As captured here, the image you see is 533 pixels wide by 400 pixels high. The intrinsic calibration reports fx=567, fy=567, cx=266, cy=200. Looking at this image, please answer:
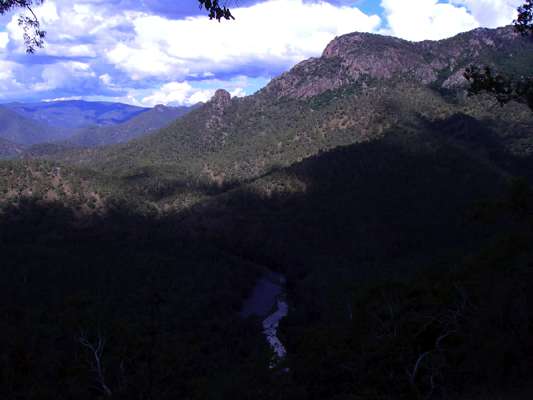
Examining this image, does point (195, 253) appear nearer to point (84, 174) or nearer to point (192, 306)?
point (192, 306)

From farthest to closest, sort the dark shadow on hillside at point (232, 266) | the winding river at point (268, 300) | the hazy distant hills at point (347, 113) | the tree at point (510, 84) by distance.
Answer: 1. the hazy distant hills at point (347, 113)
2. the winding river at point (268, 300)
3. the dark shadow on hillside at point (232, 266)
4. the tree at point (510, 84)

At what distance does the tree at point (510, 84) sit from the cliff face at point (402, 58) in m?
142

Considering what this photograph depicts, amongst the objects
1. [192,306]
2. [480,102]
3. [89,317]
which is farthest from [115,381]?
[480,102]

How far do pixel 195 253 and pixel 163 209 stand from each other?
41.8m

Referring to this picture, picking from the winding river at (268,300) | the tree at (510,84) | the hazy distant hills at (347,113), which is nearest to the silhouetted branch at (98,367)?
the tree at (510,84)

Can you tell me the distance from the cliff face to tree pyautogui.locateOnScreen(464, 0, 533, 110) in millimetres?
141971

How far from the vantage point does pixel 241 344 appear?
141 feet

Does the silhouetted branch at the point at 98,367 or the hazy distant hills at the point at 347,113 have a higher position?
the hazy distant hills at the point at 347,113

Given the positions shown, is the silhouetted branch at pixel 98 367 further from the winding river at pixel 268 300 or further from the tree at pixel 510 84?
the winding river at pixel 268 300

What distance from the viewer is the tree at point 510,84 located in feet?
53.6

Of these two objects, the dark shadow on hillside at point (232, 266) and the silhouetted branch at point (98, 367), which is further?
the dark shadow on hillside at point (232, 266)

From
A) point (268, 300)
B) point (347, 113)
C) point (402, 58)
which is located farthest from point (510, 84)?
point (402, 58)

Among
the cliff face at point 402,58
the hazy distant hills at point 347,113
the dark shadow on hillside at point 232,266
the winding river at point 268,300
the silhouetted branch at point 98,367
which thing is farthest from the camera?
the cliff face at point 402,58

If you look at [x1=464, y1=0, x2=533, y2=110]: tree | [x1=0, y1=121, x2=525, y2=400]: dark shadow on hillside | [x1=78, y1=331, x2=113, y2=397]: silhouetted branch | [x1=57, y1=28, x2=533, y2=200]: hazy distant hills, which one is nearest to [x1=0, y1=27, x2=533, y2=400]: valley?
[x1=0, y1=121, x2=525, y2=400]: dark shadow on hillside
